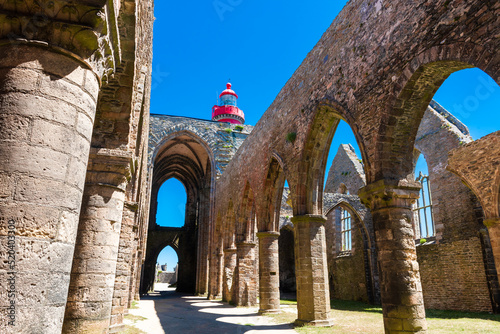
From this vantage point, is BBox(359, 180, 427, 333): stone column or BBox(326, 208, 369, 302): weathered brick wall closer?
BBox(359, 180, 427, 333): stone column

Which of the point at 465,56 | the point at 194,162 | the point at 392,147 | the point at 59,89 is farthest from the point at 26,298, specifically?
the point at 194,162

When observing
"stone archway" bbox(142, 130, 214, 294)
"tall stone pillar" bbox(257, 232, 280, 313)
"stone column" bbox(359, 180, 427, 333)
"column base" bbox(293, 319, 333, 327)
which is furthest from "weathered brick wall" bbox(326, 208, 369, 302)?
"stone column" bbox(359, 180, 427, 333)

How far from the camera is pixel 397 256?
17.1 feet

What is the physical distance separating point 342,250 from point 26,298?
18043mm

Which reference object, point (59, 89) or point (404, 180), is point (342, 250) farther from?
point (59, 89)

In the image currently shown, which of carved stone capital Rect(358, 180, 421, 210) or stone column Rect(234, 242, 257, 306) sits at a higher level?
carved stone capital Rect(358, 180, 421, 210)

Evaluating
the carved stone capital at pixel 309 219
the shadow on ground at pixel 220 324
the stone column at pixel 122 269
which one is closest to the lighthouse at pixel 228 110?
the shadow on ground at pixel 220 324

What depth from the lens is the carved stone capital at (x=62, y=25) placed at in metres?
1.98

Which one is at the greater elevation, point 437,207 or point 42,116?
point 437,207

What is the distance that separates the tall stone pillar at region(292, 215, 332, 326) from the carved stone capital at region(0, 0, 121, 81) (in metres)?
6.77

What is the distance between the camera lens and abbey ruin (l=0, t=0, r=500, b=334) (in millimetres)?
1912

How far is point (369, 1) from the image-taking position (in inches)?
263

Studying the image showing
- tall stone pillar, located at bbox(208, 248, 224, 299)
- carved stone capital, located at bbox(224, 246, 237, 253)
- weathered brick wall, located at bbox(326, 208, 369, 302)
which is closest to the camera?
carved stone capital, located at bbox(224, 246, 237, 253)

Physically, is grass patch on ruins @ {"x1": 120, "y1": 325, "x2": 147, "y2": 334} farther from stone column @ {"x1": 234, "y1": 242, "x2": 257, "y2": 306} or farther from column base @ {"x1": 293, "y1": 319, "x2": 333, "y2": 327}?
stone column @ {"x1": 234, "y1": 242, "x2": 257, "y2": 306}
